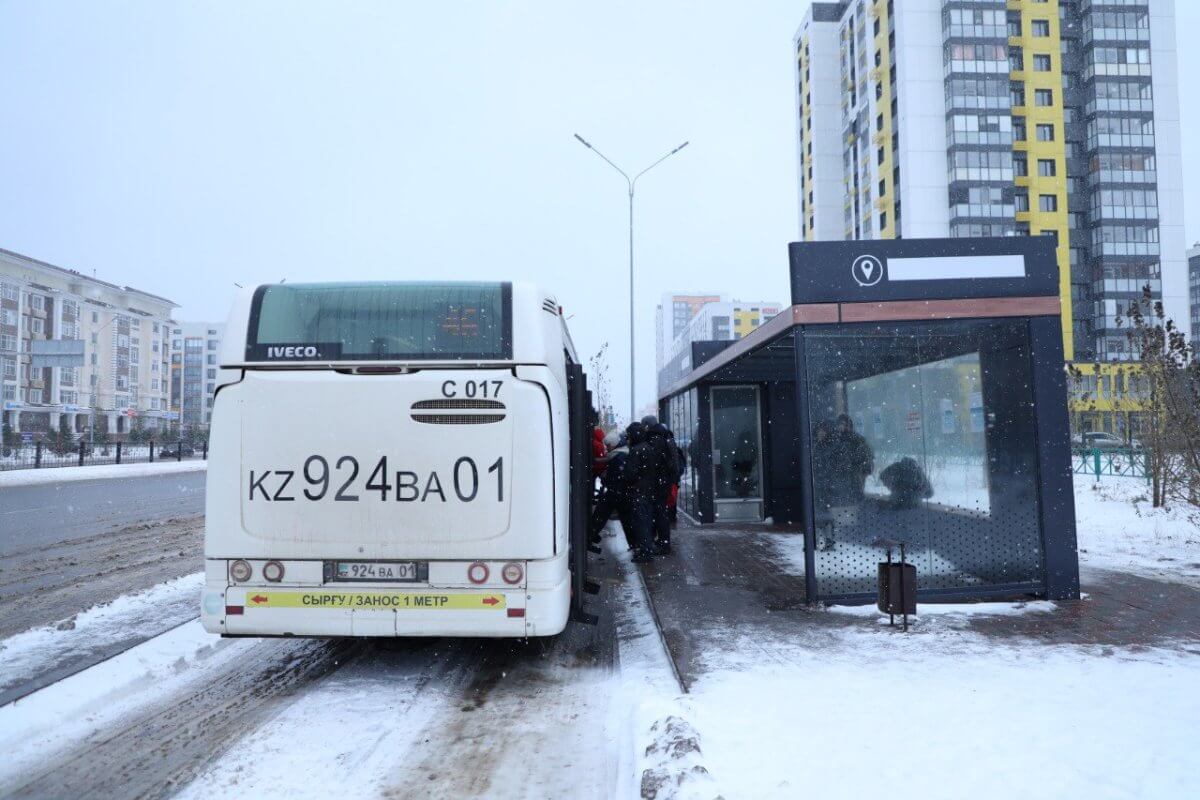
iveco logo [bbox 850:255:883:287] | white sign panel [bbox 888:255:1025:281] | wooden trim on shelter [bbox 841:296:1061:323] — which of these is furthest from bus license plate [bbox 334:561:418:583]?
white sign panel [bbox 888:255:1025:281]

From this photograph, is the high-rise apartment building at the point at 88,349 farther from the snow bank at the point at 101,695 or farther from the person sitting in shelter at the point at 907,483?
the person sitting in shelter at the point at 907,483

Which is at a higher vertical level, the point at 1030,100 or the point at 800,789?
the point at 1030,100

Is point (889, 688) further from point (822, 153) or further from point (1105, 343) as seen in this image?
point (822, 153)

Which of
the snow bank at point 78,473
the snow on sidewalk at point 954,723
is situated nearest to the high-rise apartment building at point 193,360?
the snow bank at point 78,473

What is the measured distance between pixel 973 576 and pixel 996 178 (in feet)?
178

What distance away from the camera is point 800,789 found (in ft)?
11.8

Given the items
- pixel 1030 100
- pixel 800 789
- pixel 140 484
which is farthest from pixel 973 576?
pixel 1030 100

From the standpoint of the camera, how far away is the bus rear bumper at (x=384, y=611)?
5.03 m

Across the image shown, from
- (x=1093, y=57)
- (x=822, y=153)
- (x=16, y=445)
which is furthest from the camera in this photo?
(x=822, y=153)

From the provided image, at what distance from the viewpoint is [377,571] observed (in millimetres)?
5066

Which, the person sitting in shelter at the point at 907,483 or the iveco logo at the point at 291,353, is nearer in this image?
the iveco logo at the point at 291,353

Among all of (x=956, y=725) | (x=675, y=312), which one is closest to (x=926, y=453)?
(x=956, y=725)

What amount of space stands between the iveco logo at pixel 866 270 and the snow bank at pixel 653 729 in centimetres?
354

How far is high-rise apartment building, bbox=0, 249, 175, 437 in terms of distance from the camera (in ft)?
221
